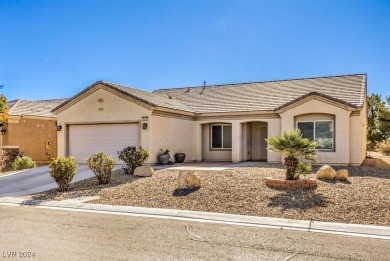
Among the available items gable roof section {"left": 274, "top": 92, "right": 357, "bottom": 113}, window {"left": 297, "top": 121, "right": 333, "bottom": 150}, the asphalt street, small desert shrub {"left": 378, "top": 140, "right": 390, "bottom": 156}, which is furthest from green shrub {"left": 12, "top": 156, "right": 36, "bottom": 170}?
small desert shrub {"left": 378, "top": 140, "right": 390, "bottom": 156}

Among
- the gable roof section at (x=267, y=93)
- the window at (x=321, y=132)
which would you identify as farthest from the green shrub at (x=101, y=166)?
the window at (x=321, y=132)

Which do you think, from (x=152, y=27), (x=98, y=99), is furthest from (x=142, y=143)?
(x=152, y=27)

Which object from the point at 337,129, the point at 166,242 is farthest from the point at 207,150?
the point at 166,242

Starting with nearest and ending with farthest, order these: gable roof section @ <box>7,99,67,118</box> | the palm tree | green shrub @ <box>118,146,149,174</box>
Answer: the palm tree
green shrub @ <box>118,146,149,174</box>
gable roof section @ <box>7,99,67,118</box>

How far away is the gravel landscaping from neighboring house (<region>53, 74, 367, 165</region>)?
16.1ft

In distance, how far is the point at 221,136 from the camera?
74.3 ft

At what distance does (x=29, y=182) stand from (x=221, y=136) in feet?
39.6

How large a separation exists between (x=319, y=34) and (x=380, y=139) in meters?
18.6

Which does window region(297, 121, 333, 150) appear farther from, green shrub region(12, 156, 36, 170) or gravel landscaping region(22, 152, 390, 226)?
green shrub region(12, 156, 36, 170)

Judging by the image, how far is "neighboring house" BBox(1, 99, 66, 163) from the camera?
25156 millimetres

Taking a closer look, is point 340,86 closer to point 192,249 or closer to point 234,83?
point 234,83

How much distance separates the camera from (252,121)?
70.4 ft

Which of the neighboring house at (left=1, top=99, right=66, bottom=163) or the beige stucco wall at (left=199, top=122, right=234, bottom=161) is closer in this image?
the beige stucco wall at (left=199, top=122, right=234, bottom=161)

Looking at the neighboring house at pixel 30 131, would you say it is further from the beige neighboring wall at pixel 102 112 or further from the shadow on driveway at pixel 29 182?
the shadow on driveway at pixel 29 182
